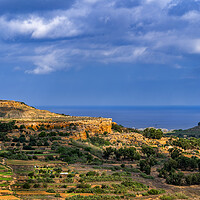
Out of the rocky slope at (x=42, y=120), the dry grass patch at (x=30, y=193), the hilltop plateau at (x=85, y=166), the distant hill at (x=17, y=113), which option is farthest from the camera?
the distant hill at (x=17, y=113)

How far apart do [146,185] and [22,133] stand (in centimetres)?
2601

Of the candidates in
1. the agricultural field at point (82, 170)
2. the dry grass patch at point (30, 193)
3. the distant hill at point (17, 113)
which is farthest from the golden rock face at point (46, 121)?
the dry grass patch at point (30, 193)

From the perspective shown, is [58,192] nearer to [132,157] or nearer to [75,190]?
[75,190]

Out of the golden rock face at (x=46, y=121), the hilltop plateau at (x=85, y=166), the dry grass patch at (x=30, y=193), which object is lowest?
the dry grass patch at (x=30, y=193)

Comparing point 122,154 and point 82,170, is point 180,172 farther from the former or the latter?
point 122,154

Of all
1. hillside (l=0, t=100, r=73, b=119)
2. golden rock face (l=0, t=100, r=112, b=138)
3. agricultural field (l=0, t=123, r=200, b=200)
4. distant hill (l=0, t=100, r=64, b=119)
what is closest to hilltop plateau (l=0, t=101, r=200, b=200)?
agricultural field (l=0, t=123, r=200, b=200)

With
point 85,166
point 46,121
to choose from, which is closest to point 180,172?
point 85,166

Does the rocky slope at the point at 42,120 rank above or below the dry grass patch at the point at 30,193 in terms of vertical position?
above

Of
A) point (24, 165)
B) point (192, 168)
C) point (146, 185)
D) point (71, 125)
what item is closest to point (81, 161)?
point (24, 165)

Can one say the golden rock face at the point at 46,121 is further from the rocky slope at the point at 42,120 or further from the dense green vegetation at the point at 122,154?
the dense green vegetation at the point at 122,154

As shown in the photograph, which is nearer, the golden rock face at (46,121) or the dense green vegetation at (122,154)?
the dense green vegetation at (122,154)

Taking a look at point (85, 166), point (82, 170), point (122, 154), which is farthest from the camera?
point (122, 154)

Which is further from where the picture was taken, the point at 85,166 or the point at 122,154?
the point at 122,154

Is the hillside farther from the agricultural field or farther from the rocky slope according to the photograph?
the agricultural field
